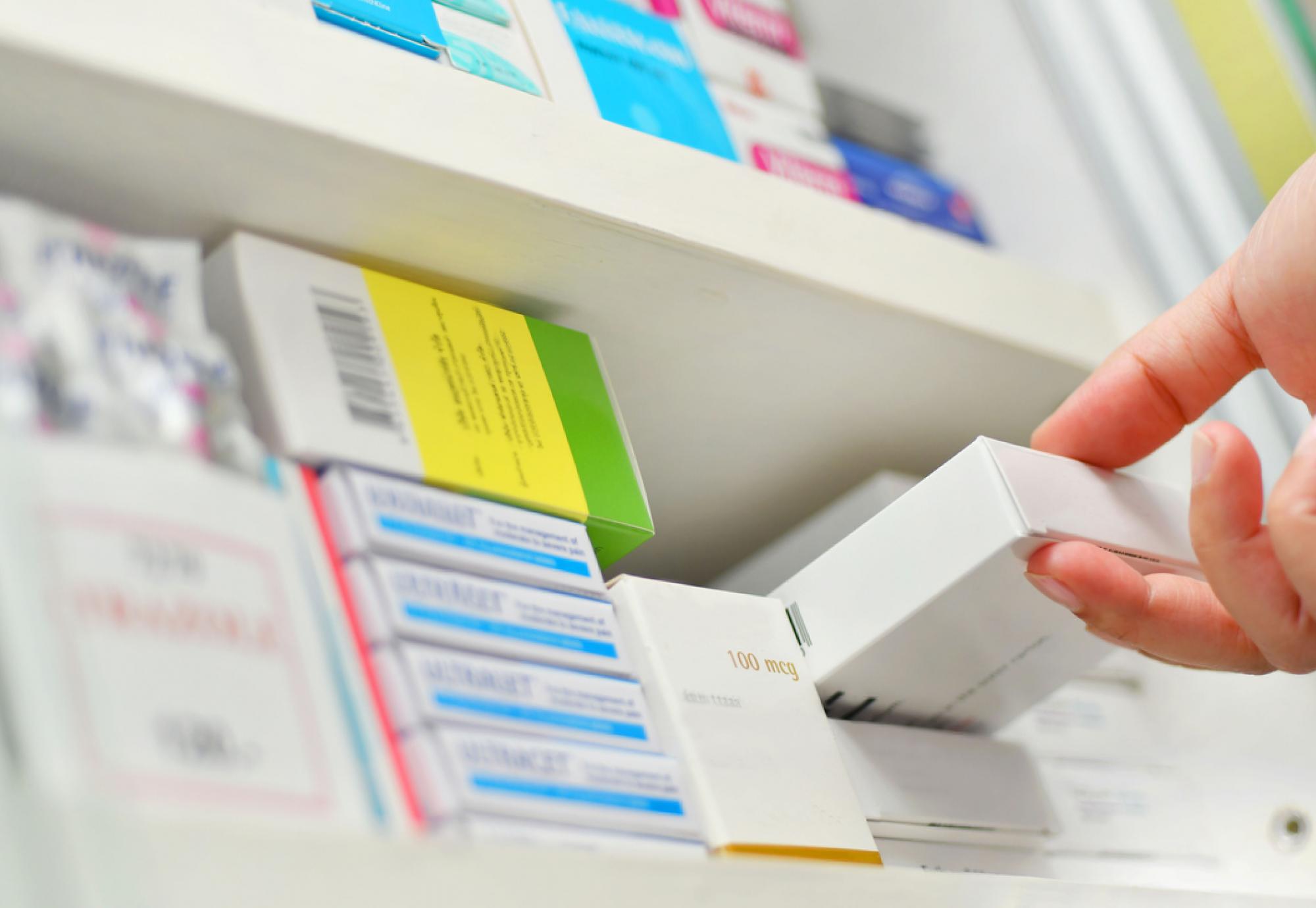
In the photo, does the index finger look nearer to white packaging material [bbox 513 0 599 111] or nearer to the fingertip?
the fingertip

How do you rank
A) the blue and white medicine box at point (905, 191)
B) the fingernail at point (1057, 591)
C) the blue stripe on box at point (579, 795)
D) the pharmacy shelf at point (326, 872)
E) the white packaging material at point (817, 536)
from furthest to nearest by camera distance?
the blue and white medicine box at point (905, 191), the white packaging material at point (817, 536), the fingernail at point (1057, 591), the blue stripe on box at point (579, 795), the pharmacy shelf at point (326, 872)

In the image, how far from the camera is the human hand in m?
Answer: 0.46

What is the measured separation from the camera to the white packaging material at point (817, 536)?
78 centimetres

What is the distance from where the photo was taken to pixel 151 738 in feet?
1.10

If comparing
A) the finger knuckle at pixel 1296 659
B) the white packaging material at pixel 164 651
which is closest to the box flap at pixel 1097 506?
the finger knuckle at pixel 1296 659

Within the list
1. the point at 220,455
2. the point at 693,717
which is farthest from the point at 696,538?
the point at 220,455

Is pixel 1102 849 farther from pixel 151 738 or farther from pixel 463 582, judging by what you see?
pixel 151 738

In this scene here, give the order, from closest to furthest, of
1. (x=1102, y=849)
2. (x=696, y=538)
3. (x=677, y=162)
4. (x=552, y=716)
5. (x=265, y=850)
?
(x=265, y=850) < (x=552, y=716) < (x=677, y=162) < (x=1102, y=849) < (x=696, y=538)

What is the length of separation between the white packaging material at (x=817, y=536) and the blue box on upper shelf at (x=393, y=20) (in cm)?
38

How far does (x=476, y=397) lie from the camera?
0.54 meters

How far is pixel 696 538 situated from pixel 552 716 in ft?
1.32

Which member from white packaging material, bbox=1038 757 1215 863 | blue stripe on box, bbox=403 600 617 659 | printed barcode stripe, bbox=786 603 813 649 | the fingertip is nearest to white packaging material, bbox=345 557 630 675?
blue stripe on box, bbox=403 600 617 659

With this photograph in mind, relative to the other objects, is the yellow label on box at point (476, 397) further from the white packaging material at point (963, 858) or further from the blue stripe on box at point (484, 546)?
the white packaging material at point (963, 858)

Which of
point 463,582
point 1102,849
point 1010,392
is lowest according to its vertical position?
point 1102,849
